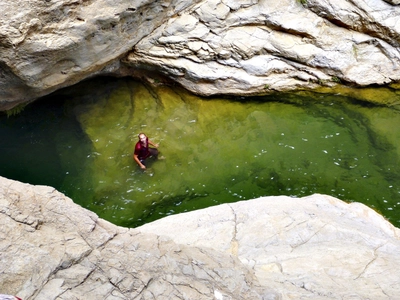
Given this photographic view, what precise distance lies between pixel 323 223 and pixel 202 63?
512 centimetres

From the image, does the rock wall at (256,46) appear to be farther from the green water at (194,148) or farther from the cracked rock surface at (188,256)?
the cracked rock surface at (188,256)

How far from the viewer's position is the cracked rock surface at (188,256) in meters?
3.51

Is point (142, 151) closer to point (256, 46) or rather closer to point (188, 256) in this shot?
point (256, 46)

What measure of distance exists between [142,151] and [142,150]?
3cm

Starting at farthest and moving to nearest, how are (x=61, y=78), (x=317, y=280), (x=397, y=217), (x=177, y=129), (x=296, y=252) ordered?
(x=177, y=129), (x=61, y=78), (x=397, y=217), (x=296, y=252), (x=317, y=280)

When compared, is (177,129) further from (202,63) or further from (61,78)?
(61,78)

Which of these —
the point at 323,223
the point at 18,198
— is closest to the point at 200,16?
the point at 323,223

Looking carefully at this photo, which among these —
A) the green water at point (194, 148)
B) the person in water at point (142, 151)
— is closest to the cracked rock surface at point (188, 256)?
the green water at point (194, 148)

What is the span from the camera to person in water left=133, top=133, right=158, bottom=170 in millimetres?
7793

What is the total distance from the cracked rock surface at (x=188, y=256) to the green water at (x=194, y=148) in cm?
172

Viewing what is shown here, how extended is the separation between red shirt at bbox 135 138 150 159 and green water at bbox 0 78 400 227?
294 millimetres

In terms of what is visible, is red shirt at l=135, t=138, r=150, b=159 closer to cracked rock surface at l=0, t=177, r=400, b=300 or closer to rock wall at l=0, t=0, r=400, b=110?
rock wall at l=0, t=0, r=400, b=110

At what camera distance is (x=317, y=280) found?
449 centimetres

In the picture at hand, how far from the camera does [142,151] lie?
7.96m
